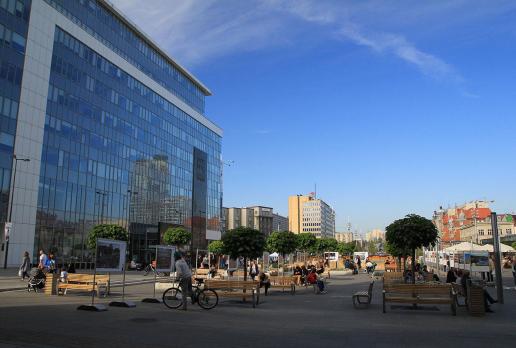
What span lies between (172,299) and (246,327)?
496cm

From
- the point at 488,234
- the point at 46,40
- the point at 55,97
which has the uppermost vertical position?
the point at 46,40

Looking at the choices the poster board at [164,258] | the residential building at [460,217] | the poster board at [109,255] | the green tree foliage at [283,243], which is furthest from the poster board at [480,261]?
the residential building at [460,217]

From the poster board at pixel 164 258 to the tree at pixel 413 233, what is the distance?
30.5 feet

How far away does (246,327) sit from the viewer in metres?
11.0

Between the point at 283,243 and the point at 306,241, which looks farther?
the point at 306,241

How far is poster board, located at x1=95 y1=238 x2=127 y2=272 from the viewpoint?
14.7 metres

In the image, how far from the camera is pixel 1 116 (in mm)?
42188

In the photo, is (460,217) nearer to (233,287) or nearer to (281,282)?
(281,282)

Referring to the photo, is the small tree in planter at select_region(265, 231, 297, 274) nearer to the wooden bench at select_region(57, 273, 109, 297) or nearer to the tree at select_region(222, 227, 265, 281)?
the tree at select_region(222, 227, 265, 281)

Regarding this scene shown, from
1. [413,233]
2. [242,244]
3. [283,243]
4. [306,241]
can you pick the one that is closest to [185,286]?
[242,244]

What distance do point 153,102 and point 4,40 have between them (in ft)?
98.2

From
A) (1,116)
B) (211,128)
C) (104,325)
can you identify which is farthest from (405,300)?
(211,128)

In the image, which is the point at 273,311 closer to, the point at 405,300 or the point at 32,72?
the point at 405,300

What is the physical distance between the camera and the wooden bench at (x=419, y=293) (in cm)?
1411
